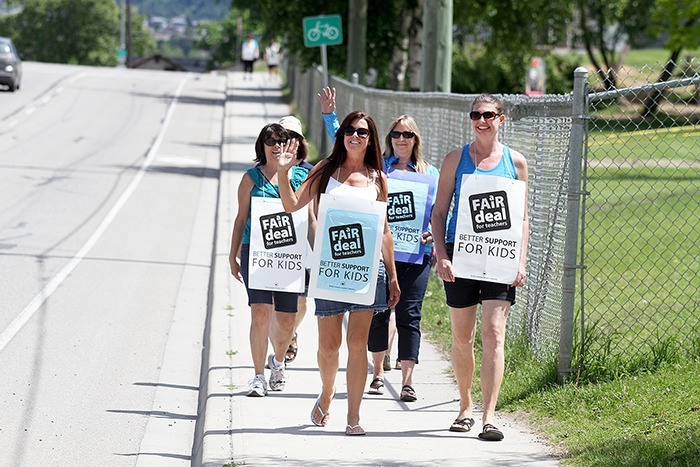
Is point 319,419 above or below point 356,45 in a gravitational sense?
below

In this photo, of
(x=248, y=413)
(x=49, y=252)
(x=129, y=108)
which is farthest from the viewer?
(x=129, y=108)

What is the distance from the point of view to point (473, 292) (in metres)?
7.41

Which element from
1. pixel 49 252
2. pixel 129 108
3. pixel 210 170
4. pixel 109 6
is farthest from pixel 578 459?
pixel 109 6

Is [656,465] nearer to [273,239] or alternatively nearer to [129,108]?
[273,239]

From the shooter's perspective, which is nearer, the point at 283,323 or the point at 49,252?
the point at 283,323

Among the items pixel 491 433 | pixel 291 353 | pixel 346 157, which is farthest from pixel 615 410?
pixel 291 353

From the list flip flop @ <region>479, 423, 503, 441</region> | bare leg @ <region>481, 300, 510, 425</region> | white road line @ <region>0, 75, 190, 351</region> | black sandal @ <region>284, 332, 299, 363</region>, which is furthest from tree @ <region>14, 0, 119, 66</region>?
flip flop @ <region>479, 423, 503, 441</region>

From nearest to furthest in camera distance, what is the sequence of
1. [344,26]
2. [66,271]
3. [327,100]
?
[327,100] < [66,271] < [344,26]

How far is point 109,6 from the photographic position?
5861 inches

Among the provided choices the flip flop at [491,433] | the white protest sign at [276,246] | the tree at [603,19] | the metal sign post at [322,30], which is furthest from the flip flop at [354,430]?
the tree at [603,19]

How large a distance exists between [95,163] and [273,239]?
17411 millimetres

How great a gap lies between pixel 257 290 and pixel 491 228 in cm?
186

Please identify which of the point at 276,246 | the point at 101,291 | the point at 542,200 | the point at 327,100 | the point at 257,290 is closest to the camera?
the point at 327,100

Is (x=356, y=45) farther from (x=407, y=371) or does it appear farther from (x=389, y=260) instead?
(x=389, y=260)
